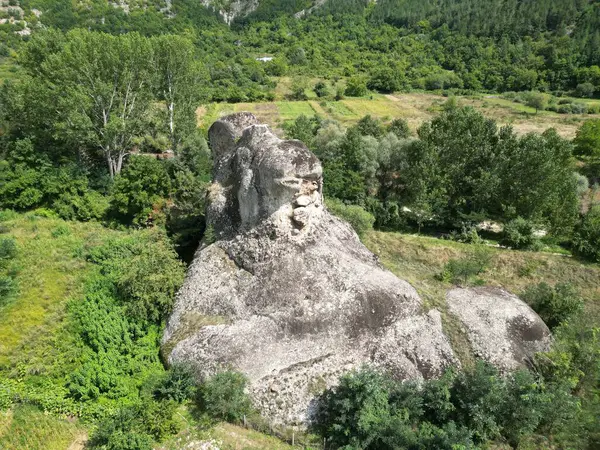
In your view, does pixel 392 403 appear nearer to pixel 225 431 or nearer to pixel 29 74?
pixel 225 431

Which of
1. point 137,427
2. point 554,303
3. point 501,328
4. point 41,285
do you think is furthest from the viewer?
point 554,303

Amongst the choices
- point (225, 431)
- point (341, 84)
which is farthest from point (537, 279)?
point (341, 84)

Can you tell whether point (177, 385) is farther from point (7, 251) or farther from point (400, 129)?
point (400, 129)

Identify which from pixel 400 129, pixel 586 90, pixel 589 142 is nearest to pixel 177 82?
pixel 400 129

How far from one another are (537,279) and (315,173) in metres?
22.9

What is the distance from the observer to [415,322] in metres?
22.5

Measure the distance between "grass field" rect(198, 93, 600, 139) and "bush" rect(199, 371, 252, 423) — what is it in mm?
56837

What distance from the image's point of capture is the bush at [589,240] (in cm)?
3456

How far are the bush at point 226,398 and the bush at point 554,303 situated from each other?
20.1 metres

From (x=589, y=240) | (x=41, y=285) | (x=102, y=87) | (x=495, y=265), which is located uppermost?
(x=102, y=87)

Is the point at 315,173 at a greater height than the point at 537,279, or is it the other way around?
the point at 315,173

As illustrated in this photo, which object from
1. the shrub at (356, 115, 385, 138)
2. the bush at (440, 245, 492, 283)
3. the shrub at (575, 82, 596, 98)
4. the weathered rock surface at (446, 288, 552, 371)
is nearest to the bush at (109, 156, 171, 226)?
the bush at (440, 245, 492, 283)

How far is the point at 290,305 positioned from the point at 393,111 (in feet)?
272

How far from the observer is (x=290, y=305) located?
22094 millimetres
